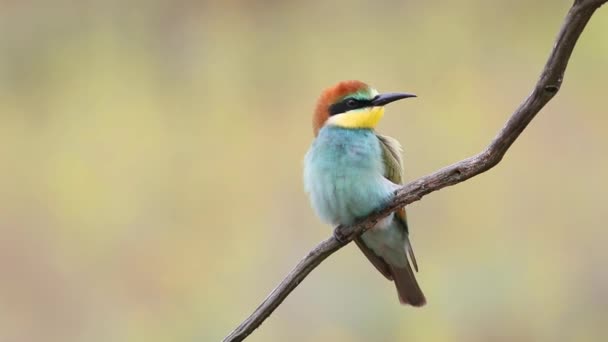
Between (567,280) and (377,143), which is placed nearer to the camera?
(377,143)

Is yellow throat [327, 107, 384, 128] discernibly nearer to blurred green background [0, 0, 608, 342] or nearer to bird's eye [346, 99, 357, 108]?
bird's eye [346, 99, 357, 108]

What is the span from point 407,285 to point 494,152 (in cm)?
100

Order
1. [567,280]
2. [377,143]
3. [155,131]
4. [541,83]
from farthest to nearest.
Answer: [155,131]
[567,280]
[377,143]
[541,83]

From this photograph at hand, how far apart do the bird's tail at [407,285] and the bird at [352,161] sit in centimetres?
13

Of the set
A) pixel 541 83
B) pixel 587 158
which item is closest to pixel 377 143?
pixel 541 83

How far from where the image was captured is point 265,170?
3098 millimetres

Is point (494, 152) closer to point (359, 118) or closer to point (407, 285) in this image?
point (359, 118)

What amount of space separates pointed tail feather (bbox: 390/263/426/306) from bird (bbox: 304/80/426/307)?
13cm

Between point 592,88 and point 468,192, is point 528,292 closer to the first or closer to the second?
point 468,192

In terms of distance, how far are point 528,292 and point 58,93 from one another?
1.95 meters

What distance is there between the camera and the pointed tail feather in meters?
2.06

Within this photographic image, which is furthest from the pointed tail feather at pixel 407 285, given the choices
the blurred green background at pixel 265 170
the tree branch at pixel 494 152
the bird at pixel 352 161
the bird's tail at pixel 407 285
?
the blurred green background at pixel 265 170

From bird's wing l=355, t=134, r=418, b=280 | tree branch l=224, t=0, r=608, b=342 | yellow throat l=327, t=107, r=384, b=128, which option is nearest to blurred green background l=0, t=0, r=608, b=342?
bird's wing l=355, t=134, r=418, b=280

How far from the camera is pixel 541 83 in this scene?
101 centimetres
